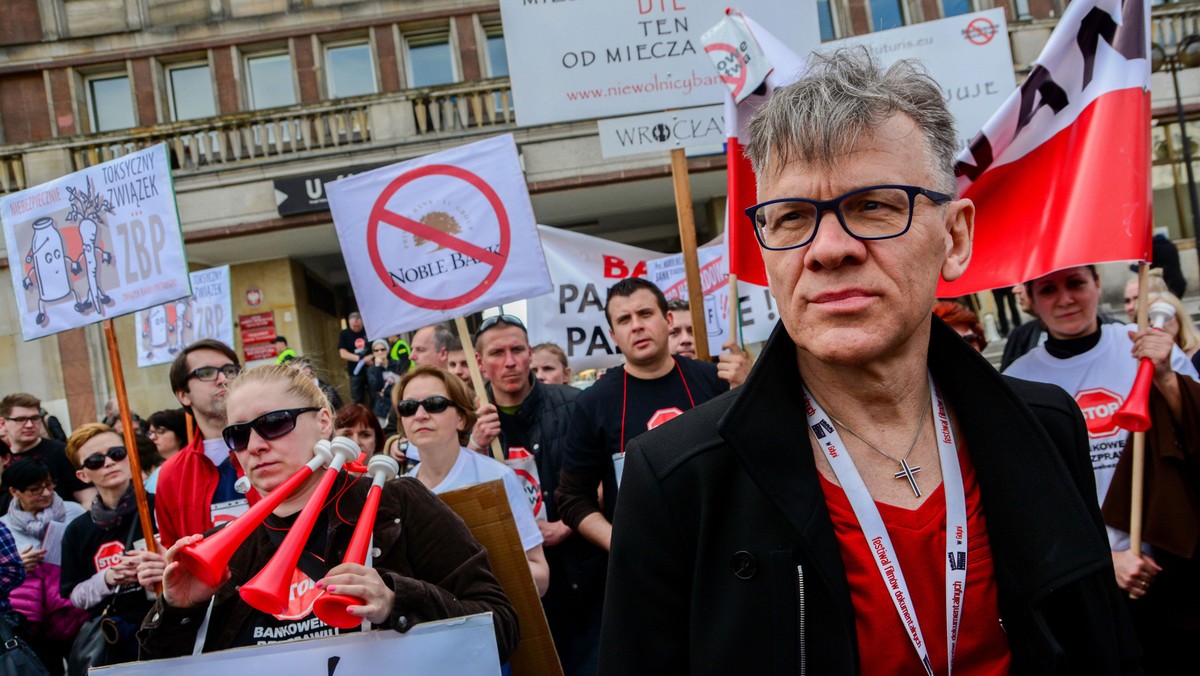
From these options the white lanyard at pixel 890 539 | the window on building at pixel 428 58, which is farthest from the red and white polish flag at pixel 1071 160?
the window on building at pixel 428 58

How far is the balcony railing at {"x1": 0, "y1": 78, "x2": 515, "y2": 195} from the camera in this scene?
52.1 ft

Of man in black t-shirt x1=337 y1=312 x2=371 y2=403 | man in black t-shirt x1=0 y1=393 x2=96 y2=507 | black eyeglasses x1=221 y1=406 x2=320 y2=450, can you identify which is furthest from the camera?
man in black t-shirt x1=337 y1=312 x2=371 y2=403

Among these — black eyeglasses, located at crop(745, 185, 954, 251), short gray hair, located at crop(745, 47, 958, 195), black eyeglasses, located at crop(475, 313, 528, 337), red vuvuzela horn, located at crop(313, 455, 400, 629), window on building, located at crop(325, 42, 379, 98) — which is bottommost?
red vuvuzela horn, located at crop(313, 455, 400, 629)

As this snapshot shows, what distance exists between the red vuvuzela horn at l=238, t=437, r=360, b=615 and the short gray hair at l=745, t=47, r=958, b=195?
1.48 metres

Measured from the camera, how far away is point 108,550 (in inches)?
175

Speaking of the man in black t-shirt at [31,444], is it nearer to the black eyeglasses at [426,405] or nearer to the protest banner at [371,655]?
the black eyeglasses at [426,405]

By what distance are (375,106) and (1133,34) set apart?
46.3 feet

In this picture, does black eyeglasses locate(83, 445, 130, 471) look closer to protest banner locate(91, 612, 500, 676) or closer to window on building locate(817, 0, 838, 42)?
protest banner locate(91, 612, 500, 676)

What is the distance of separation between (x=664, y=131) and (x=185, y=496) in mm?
2964

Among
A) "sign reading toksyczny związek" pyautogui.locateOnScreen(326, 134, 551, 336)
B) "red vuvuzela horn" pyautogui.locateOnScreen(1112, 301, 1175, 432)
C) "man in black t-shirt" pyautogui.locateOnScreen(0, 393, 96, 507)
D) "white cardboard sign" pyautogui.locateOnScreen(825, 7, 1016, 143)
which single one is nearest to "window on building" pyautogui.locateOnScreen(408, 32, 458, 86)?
"man in black t-shirt" pyautogui.locateOnScreen(0, 393, 96, 507)

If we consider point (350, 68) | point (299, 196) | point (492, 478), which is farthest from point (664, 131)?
point (350, 68)

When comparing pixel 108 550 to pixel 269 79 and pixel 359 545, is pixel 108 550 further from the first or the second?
pixel 269 79

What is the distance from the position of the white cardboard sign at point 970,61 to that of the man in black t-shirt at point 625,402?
3.46 m

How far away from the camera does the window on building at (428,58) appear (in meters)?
18.2
